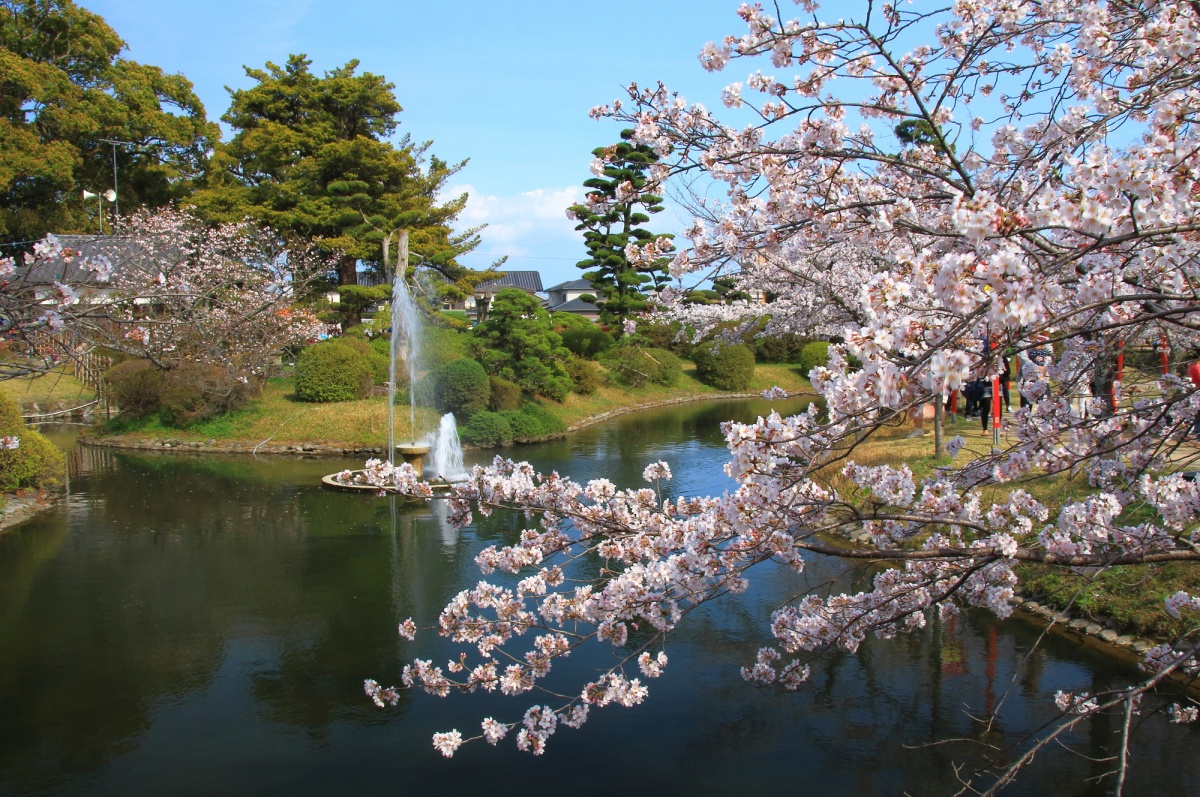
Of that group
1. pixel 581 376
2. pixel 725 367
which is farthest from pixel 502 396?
pixel 725 367

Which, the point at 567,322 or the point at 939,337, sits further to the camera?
the point at 567,322

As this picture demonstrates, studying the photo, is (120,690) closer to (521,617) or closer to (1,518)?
(521,617)

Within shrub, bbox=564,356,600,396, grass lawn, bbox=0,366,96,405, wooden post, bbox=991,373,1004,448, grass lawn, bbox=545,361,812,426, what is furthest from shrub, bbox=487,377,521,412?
wooden post, bbox=991,373,1004,448

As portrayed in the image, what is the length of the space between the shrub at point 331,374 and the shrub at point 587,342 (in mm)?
9280

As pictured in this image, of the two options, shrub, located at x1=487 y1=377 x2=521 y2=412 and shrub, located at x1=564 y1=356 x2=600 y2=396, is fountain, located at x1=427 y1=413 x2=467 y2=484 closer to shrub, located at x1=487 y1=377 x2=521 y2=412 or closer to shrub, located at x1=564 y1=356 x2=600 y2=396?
shrub, located at x1=487 y1=377 x2=521 y2=412

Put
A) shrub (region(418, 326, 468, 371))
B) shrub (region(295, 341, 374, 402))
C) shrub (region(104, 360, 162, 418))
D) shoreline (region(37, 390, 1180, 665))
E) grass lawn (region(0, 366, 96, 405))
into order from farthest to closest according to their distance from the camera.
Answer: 1. grass lawn (region(0, 366, 96, 405))
2. shrub (region(418, 326, 468, 371))
3. shrub (region(295, 341, 374, 402))
4. shrub (region(104, 360, 162, 418))
5. shoreline (region(37, 390, 1180, 665))

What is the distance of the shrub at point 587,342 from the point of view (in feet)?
84.9

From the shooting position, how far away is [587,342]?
1019 inches

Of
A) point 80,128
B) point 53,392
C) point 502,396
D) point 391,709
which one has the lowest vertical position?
point 391,709

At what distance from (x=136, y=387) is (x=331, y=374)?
386cm

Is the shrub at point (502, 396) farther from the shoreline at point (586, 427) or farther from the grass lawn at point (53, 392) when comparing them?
the grass lawn at point (53, 392)

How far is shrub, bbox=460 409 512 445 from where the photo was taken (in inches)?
613

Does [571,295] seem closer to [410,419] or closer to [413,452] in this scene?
[410,419]

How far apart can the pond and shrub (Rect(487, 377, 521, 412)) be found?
8989mm
